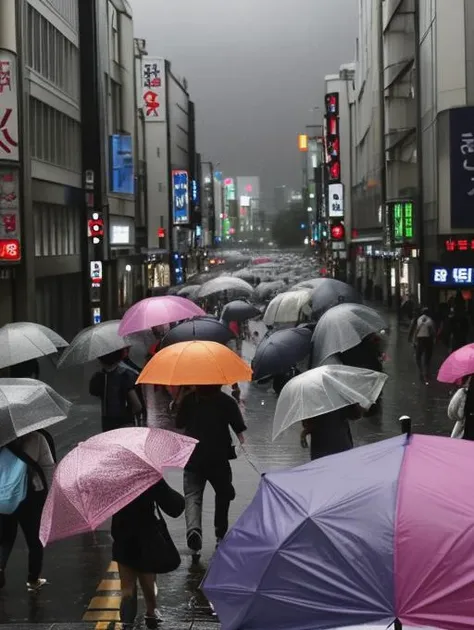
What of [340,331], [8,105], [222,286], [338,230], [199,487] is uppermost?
[8,105]

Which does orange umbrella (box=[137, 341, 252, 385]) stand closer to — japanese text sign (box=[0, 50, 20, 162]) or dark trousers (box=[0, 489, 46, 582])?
dark trousers (box=[0, 489, 46, 582])

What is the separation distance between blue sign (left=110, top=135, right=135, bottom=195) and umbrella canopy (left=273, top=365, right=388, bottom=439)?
42.1m

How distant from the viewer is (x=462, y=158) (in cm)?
3409

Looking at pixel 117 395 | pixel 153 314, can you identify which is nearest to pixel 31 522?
pixel 117 395

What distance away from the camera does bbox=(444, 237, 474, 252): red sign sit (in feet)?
115

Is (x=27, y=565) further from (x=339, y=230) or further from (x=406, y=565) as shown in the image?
(x=339, y=230)

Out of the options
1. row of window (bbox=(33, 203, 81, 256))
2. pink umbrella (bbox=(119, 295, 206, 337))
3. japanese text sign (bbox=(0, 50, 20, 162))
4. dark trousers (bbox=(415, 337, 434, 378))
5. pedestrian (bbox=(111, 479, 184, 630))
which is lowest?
dark trousers (bbox=(415, 337, 434, 378))

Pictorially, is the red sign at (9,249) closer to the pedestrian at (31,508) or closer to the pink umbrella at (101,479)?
the pedestrian at (31,508)

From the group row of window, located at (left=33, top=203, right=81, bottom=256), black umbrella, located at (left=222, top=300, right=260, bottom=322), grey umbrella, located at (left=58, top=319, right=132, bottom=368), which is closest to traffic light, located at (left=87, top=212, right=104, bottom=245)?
row of window, located at (left=33, top=203, right=81, bottom=256)

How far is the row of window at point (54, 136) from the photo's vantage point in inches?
1460

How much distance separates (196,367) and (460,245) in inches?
1018

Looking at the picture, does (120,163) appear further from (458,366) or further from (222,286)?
(458,366)

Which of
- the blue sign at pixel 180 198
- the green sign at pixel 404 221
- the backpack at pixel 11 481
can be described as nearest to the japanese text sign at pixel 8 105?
the green sign at pixel 404 221

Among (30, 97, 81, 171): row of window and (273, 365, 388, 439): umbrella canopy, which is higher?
(30, 97, 81, 171): row of window
